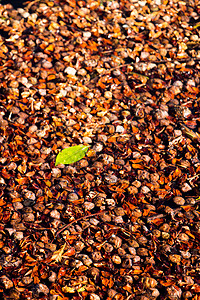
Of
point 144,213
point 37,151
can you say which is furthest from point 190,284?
point 37,151

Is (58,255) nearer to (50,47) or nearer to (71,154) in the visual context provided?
(71,154)

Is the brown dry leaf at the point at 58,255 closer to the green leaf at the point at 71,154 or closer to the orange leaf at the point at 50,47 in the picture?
the green leaf at the point at 71,154

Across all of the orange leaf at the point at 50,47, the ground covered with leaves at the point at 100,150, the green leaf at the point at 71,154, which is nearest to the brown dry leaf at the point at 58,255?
the ground covered with leaves at the point at 100,150

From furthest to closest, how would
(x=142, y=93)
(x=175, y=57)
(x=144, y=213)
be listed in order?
(x=175, y=57), (x=142, y=93), (x=144, y=213)

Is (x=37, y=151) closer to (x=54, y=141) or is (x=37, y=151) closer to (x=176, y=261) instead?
(x=54, y=141)

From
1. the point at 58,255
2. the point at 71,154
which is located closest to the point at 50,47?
the point at 71,154

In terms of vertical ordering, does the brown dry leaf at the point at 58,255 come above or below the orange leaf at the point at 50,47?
below
